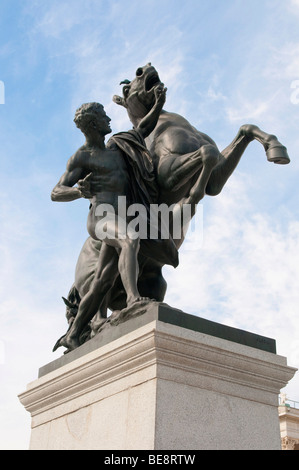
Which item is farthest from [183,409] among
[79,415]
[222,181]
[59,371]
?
[222,181]

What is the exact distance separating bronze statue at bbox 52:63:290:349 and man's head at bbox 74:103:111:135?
9.1 inches

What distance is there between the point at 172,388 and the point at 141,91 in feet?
14.9

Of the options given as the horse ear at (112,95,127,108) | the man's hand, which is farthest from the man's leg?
the horse ear at (112,95,127,108)

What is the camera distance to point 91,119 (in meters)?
7.34

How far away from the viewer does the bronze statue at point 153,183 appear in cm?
695

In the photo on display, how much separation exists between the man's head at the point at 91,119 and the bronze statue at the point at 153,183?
23cm

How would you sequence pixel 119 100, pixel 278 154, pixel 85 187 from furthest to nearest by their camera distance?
pixel 119 100
pixel 85 187
pixel 278 154

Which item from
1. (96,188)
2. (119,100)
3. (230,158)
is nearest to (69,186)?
(96,188)

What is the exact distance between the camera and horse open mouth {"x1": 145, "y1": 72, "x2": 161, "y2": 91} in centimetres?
832

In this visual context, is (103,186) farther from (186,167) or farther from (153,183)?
(186,167)

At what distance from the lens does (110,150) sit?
292 inches

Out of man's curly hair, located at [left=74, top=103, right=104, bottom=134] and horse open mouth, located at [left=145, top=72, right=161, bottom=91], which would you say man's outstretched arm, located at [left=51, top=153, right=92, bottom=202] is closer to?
man's curly hair, located at [left=74, top=103, right=104, bottom=134]

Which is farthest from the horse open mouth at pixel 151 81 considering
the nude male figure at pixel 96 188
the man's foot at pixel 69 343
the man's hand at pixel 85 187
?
the man's foot at pixel 69 343
